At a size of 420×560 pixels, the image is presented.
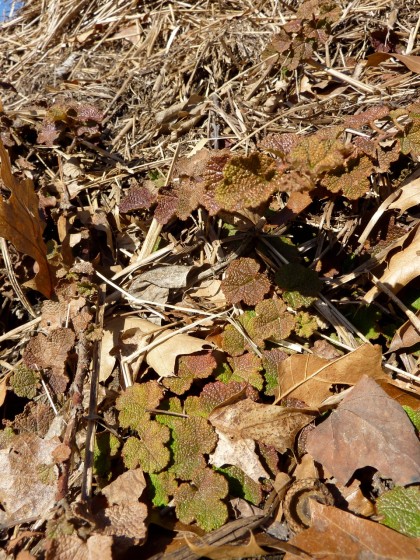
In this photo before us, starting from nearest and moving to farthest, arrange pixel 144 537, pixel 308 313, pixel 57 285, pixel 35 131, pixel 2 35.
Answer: pixel 144 537, pixel 308 313, pixel 57 285, pixel 35 131, pixel 2 35

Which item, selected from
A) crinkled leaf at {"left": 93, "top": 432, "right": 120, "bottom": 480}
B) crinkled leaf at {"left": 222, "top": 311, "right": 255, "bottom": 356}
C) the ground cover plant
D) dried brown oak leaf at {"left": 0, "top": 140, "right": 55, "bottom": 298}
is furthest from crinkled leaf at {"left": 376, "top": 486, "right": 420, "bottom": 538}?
dried brown oak leaf at {"left": 0, "top": 140, "right": 55, "bottom": 298}

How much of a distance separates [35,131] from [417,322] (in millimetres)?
2067

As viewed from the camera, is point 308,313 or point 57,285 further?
point 57,285

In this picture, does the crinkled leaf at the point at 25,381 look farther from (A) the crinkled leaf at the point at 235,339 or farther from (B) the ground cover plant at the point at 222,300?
(A) the crinkled leaf at the point at 235,339

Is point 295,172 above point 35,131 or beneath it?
beneath

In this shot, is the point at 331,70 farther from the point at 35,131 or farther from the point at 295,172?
the point at 35,131

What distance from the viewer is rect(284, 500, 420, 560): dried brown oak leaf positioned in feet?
4.77

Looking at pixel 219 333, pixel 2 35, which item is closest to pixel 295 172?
pixel 219 333

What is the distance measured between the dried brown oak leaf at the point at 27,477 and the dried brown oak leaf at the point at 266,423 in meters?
0.64

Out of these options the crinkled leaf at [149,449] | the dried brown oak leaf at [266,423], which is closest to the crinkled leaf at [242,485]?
the dried brown oak leaf at [266,423]

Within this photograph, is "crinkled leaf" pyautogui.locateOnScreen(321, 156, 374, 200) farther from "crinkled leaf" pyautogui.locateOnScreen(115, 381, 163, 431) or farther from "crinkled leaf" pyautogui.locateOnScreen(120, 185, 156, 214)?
"crinkled leaf" pyautogui.locateOnScreen(115, 381, 163, 431)

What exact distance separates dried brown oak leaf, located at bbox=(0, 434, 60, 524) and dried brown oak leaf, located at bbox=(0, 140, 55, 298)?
0.65 m

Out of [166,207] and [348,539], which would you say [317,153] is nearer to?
[166,207]

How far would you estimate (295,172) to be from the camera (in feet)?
5.28
